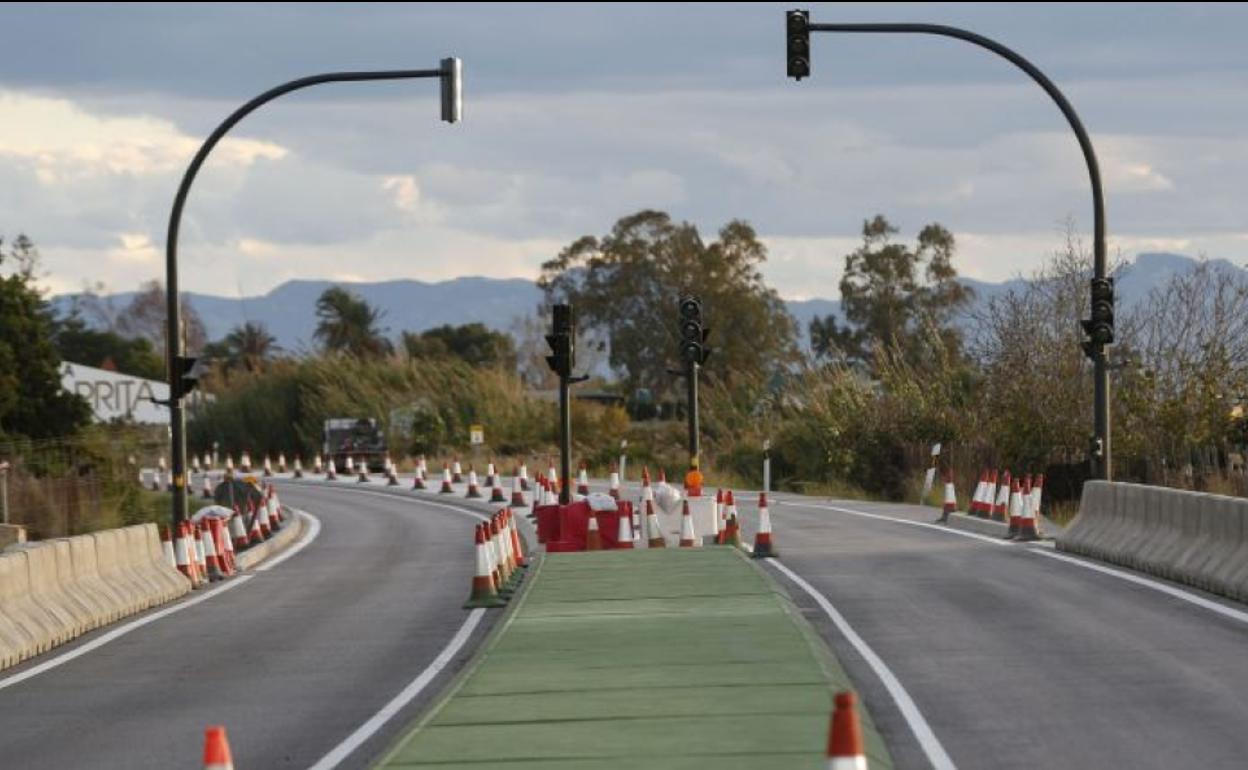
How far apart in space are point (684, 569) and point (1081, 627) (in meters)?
6.24

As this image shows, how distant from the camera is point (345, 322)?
130 m

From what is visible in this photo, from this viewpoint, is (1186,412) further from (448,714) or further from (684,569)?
(448,714)

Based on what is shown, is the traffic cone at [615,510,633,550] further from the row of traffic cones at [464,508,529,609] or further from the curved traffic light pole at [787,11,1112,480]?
the curved traffic light pole at [787,11,1112,480]

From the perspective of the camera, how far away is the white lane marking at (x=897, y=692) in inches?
487

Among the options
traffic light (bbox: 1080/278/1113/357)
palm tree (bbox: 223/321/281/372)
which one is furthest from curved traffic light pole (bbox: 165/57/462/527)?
palm tree (bbox: 223/321/281/372)

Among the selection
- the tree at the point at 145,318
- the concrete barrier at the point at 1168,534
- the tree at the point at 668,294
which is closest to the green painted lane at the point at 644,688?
the concrete barrier at the point at 1168,534

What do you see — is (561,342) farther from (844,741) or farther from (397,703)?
(844,741)

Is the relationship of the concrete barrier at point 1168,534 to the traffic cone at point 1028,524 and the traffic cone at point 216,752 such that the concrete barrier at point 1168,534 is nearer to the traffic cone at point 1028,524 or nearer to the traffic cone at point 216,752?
the traffic cone at point 1028,524

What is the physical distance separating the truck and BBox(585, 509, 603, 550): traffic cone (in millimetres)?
49091

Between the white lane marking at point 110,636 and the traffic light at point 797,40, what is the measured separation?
32.4 ft

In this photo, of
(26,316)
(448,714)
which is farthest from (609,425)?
(448,714)

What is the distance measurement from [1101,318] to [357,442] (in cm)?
4994

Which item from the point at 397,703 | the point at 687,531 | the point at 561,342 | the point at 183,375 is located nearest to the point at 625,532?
the point at 687,531

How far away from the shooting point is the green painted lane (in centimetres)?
1184
